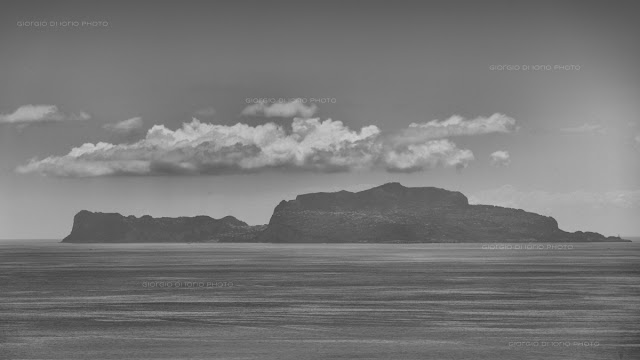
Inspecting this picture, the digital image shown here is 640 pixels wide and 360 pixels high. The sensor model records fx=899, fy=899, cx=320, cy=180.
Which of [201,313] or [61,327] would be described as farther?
[201,313]

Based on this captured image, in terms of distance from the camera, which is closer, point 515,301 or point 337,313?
point 337,313

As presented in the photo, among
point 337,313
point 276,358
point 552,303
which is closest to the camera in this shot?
point 276,358

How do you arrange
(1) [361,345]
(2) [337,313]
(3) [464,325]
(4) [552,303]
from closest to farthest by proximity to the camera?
(1) [361,345] < (3) [464,325] < (2) [337,313] < (4) [552,303]

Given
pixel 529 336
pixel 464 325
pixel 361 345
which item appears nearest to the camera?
pixel 361 345

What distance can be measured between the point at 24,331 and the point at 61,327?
11.0ft

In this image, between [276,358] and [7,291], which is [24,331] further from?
[7,291]

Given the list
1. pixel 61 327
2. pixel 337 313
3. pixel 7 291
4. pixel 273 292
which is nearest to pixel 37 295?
pixel 7 291

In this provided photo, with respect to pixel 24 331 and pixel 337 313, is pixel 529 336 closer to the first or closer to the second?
pixel 337 313

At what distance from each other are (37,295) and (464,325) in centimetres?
5542

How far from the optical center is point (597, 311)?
8100cm

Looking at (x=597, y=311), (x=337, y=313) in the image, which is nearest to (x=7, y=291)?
(x=337, y=313)

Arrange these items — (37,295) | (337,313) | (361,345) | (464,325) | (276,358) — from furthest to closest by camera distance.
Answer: (37,295)
(337,313)
(464,325)
(361,345)
(276,358)

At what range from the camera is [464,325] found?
229 ft

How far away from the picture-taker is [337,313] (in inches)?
3103
